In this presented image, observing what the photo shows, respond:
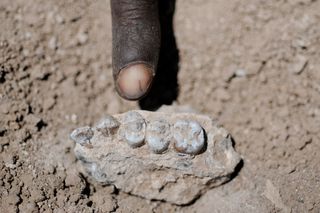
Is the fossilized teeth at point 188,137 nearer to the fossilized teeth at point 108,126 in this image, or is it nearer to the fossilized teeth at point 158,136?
the fossilized teeth at point 158,136

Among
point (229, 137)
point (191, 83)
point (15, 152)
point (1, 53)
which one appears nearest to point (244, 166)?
point (229, 137)

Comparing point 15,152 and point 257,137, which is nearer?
point 15,152

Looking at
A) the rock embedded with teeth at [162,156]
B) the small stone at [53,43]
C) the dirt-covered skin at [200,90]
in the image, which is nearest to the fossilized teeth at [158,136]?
the rock embedded with teeth at [162,156]

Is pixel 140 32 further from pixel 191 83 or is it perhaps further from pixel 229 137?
pixel 229 137

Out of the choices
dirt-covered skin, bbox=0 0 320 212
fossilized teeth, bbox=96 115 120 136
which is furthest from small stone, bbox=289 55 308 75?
fossilized teeth, bbox=96 115 120 136

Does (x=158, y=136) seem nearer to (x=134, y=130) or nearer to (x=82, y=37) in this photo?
(x=134, y=130)

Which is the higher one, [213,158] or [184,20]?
[184,20]
